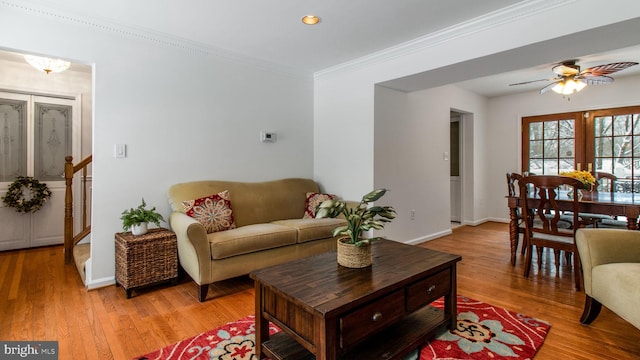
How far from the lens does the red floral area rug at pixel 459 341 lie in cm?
182

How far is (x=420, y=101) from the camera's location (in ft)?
14.7

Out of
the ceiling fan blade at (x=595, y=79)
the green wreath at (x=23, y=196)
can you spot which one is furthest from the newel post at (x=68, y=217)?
the ceiling fan blade at (x=595, y=79)

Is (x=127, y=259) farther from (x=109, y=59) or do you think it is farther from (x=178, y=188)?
(x=109, y=59)

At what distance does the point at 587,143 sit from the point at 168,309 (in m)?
6.30

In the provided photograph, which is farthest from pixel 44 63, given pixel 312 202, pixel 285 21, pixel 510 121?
pixel 510 121

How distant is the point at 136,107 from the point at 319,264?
7.73ft

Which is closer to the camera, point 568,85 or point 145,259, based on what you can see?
point 145,259

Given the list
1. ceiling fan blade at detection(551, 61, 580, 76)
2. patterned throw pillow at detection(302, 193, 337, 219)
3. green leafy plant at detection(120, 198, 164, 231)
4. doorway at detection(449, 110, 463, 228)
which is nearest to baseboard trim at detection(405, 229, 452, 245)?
doorway at detection(449, 110, 463, 228)

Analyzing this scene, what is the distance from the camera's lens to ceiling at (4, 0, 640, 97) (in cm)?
254

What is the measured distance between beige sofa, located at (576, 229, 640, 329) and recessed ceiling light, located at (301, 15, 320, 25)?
8.40 ft

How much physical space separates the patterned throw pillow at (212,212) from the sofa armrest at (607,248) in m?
2.77

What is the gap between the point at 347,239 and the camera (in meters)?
1.95

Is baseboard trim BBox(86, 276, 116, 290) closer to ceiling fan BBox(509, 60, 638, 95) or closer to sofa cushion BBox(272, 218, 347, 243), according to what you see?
sofa cushion BBox(272, 218, 347, 243)

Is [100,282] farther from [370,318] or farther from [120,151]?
[370,318]
